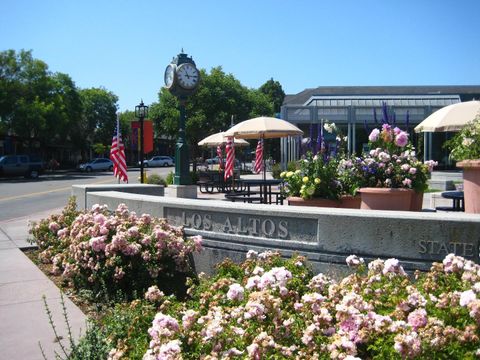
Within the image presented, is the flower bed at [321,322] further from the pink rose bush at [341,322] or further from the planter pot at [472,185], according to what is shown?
the planter pot at [472,185]

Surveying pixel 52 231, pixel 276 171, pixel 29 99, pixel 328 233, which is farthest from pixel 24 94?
pixel 328 233

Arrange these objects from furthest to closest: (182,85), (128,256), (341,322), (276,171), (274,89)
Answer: (274,89) < (276,171) < (182,85) < (128,256) < (341,322)

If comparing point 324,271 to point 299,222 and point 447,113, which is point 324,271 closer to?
point 299,222

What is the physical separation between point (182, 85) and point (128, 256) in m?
11.2

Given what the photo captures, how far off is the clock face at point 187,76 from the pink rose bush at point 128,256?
34.5ft

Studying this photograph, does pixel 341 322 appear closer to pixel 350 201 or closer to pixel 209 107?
pixel 350 201

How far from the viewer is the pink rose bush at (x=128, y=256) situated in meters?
5.69

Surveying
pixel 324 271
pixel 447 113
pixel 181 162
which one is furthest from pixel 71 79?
pixel 324 271

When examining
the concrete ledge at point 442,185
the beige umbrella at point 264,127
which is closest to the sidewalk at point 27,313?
the beige umbrella at point 264,127

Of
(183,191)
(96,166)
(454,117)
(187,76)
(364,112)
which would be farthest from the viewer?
(96,166)

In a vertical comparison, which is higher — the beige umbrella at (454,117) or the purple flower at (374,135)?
the beige umbrella at (454,117)

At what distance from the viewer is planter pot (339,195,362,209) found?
7.16 meters

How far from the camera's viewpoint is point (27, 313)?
507cm

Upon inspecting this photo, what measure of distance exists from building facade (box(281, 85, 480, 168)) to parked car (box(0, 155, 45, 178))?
2051 cm
